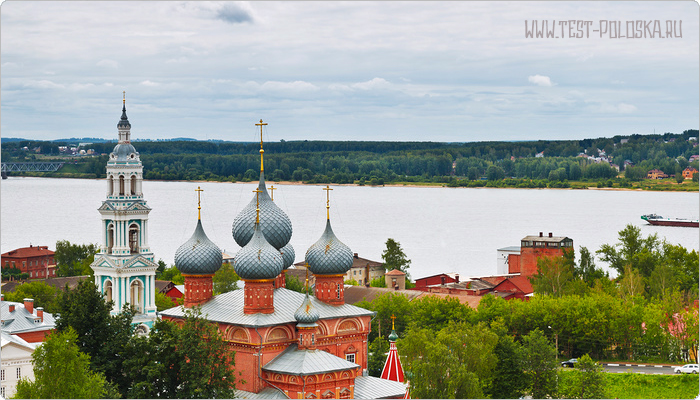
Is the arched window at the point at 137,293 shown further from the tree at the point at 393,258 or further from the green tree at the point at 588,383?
the tree at the point at 393,258

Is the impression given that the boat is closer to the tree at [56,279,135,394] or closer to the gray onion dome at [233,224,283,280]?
the gray onion dome at [233,224,283,280]

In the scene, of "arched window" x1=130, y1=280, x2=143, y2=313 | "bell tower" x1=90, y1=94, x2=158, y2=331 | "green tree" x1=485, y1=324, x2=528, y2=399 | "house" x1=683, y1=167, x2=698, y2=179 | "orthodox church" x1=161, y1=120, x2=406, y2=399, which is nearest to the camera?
"orthodox church" x1=161, y1=120, x2=406, y2=399

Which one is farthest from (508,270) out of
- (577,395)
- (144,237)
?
(577,395)

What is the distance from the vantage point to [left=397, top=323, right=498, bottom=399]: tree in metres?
19.0

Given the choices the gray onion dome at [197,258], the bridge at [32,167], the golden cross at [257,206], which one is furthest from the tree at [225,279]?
the bridge at [32,167]

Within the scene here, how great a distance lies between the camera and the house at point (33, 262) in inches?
2019

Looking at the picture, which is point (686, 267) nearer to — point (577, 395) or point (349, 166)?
point (577, 395)

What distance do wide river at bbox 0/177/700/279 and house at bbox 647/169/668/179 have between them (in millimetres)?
3640

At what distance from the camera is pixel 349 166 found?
106 metres

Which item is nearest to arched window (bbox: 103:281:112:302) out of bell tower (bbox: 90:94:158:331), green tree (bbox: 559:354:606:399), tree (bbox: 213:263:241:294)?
bell tower (bbox: 90:94:158:331)

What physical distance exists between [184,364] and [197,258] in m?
3.47

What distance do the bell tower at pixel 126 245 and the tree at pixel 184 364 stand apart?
1203cm

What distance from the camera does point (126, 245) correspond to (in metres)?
28.7

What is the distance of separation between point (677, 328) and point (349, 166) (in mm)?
77796
